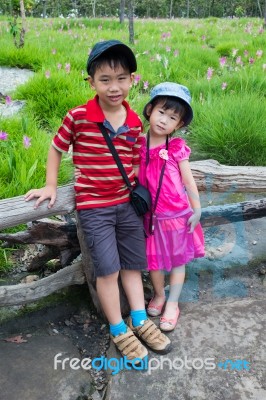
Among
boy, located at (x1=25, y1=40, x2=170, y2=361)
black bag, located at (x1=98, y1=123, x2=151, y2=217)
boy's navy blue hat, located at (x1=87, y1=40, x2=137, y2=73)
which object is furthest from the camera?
black bag, located at (x1=98, y1=123, x2=151, y2=217)

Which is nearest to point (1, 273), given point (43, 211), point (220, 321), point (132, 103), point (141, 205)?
point (43, 211)

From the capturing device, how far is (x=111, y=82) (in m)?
2.04

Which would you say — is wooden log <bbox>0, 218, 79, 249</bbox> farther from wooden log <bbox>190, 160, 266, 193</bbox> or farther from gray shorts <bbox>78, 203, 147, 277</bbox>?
wooden log <bbox>190, 160, 266, 193</bbox>

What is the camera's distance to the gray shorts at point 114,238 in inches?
85.7

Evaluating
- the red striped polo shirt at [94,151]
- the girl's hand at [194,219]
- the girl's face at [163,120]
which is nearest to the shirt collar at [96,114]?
the red striped polo shirt at [94,151]

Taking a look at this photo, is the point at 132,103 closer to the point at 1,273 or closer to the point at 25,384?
the point at 1,273

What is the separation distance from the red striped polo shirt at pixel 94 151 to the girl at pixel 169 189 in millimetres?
125

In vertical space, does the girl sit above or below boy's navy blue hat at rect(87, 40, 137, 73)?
below

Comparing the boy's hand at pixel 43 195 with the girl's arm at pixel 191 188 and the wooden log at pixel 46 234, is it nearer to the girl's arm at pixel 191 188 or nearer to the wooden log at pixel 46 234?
the wooden log at pixel 46 234

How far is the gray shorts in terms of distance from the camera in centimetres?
218

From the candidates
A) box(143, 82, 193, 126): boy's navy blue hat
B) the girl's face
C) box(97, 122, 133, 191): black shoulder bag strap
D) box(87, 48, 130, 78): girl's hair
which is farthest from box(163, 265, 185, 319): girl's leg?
box(87, 48, 130, 78): girl's hair

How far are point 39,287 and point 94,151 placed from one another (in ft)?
2.91

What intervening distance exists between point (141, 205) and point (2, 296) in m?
0.94

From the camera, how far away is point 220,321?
8.02 ft
